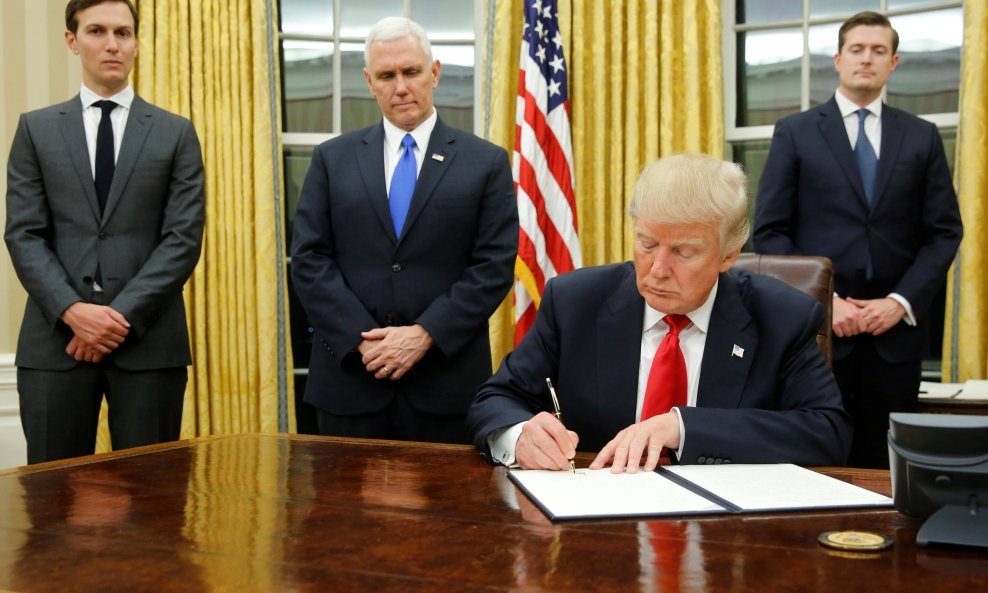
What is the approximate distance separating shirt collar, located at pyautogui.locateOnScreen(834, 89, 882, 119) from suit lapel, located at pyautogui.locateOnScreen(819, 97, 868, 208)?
0.9 inches

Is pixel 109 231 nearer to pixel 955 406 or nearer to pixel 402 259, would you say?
pixel 402 259

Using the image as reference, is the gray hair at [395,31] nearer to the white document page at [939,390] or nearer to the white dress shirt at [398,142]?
the white dress shirt at [398,142]

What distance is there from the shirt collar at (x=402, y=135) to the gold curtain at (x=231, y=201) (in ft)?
5.79

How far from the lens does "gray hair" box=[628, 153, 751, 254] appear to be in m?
2.06

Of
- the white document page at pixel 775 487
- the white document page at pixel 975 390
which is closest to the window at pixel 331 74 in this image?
the white document page at pixel 975 390

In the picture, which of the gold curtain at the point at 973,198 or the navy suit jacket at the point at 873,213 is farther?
the gold curtain at the point at 973,198

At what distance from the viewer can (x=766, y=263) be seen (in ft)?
8.87

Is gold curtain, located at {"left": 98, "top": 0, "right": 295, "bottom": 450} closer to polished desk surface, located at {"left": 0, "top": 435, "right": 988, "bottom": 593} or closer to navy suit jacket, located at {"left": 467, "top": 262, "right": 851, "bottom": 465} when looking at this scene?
navy suit jacket, located at {"left": 467, "top": 262, "right": 851, "bottom": 465}

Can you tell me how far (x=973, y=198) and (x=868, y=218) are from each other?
0.92m

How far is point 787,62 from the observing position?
5.03m

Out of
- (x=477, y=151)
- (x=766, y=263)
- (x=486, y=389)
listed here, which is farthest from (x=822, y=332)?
(x=477, y=151)

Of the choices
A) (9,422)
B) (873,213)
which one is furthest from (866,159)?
(9,422)

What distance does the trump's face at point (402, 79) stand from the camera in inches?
129

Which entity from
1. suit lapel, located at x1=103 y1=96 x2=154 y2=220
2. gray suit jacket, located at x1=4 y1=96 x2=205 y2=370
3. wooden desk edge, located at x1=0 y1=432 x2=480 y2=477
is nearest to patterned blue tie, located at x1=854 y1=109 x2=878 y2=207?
wooden desk edge, located at x1=0 y1=432 x2=480 y2=477
